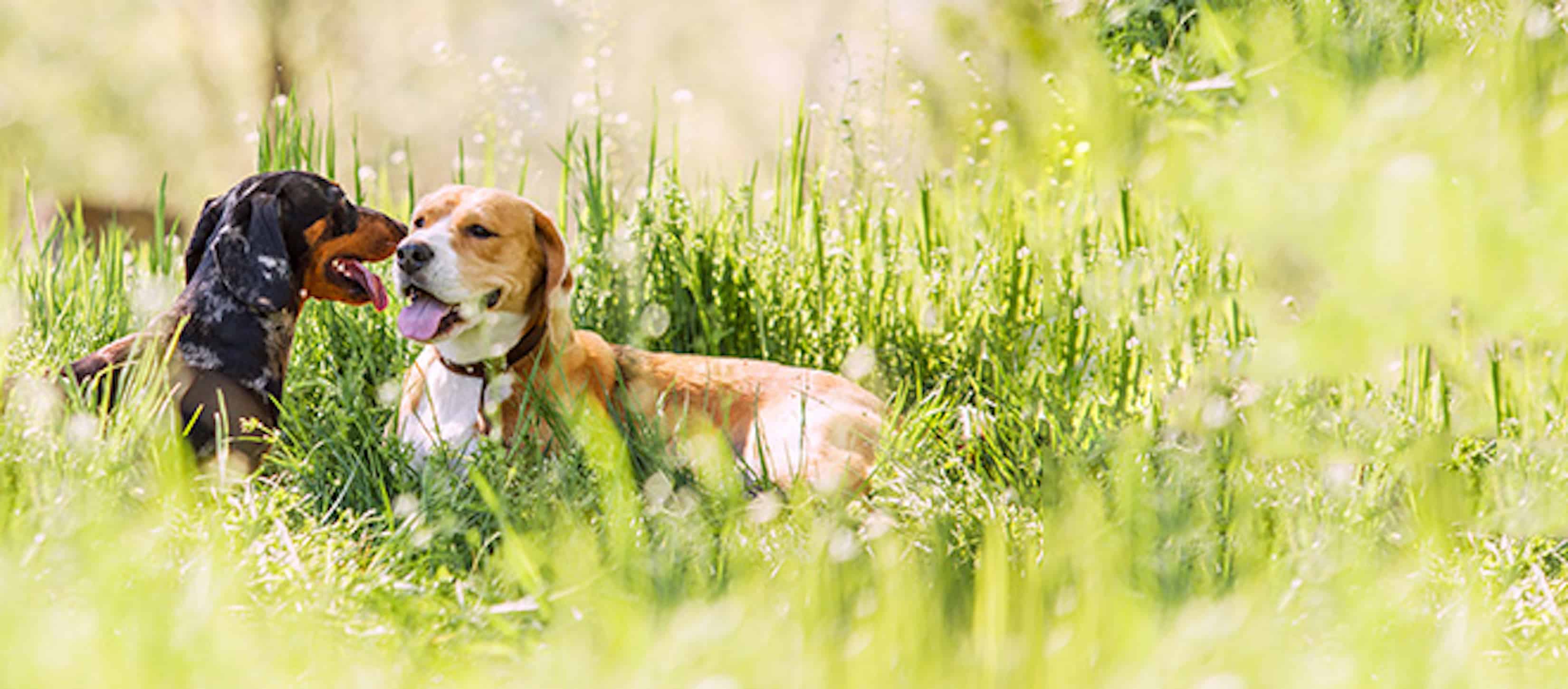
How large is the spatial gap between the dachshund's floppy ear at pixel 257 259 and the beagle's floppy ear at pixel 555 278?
31.3 inches

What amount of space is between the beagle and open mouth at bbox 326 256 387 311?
4.3 inches

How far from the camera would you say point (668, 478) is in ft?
12.3

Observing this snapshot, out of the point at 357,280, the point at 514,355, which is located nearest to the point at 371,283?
the point at 357,280

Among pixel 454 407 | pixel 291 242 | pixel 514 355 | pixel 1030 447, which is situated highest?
pixel 291 242

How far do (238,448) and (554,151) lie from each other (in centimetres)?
171

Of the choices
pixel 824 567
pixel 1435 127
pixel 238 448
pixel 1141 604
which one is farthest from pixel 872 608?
pixel 238 448

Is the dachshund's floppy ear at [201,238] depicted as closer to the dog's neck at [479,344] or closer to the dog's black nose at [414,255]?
the dog's black nose at [414,255]

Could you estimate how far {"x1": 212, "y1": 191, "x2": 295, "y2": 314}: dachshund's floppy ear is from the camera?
3.92 metres

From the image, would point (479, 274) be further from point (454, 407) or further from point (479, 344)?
point (454, 407)

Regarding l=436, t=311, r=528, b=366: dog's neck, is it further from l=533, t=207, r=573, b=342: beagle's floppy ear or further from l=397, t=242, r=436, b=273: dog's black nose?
l=397, t=242, r=436, b=273: dog's black nose

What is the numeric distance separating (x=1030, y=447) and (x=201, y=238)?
271cm

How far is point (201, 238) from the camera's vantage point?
414 cm

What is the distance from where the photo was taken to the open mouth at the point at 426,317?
13.2 ft

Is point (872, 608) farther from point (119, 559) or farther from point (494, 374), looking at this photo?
point (494, 374)
